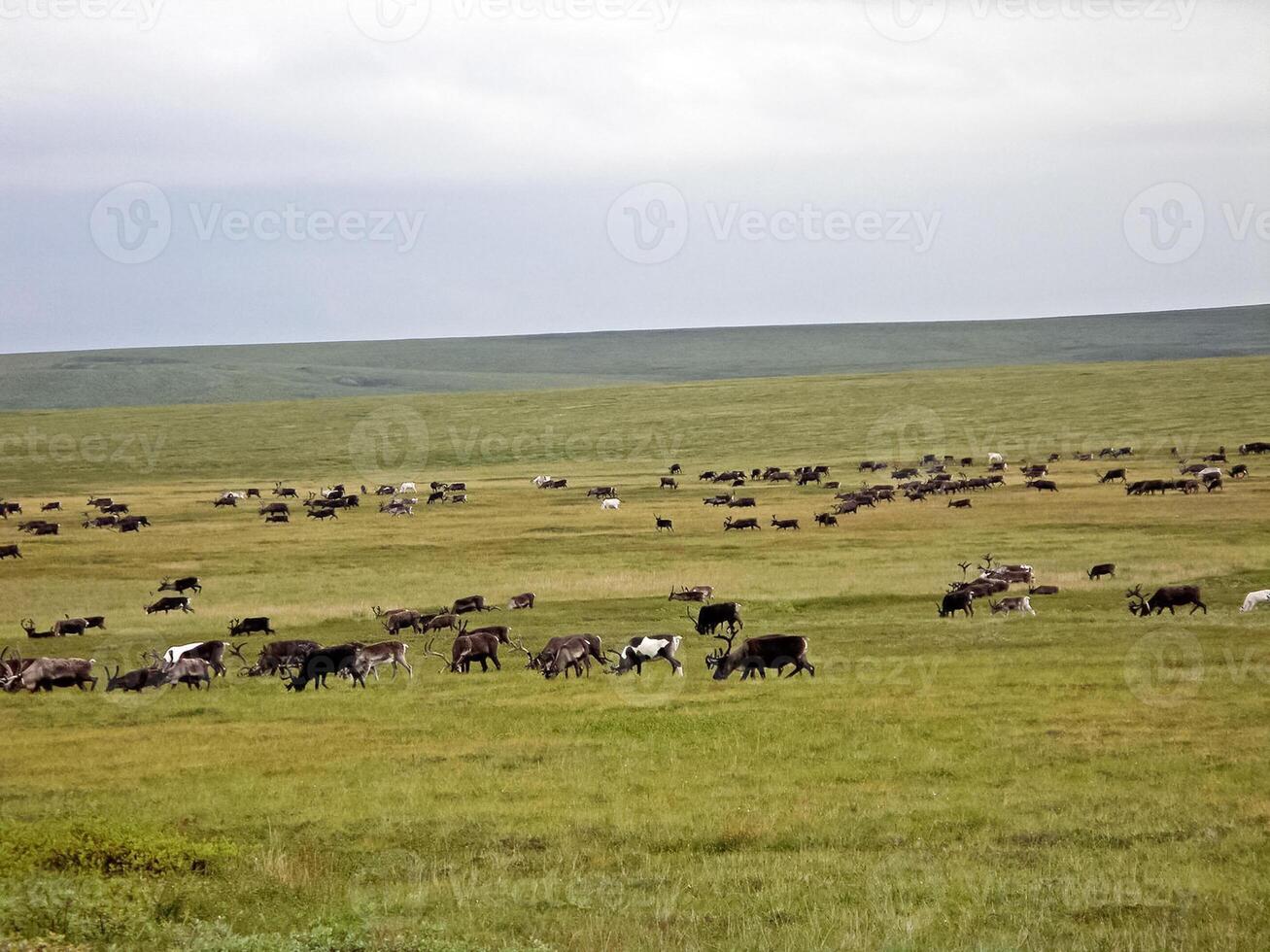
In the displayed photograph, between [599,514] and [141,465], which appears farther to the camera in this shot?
[141,465]

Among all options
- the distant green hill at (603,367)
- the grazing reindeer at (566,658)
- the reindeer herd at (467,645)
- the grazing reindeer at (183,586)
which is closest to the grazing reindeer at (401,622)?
the reindeer herd at (467,645)

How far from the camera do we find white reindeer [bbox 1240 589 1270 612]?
25.4 meters

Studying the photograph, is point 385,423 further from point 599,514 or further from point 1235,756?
point 1235,756

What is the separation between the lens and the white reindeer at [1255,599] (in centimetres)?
2538

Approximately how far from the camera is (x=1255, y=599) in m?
25.5

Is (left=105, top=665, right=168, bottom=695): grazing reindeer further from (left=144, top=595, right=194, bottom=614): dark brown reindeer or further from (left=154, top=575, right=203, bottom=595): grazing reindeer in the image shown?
(left=154, top=575, right=203, bottom=595): grazing reindeer

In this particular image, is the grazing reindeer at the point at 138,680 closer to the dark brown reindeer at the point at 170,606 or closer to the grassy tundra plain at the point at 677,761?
the grassy tundra plain at the point at 677,761

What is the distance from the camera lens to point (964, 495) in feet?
169

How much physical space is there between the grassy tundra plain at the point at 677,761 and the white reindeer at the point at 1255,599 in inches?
15.5

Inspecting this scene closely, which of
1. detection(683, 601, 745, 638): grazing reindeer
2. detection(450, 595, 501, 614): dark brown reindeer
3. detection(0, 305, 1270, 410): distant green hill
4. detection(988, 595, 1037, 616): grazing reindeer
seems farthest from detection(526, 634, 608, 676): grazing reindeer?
detection(0, 305, 1270, 410): distant green hill

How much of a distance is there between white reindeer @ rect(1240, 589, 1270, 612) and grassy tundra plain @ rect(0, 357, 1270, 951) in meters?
0.39

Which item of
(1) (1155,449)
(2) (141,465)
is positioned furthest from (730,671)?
(2) (141,465)

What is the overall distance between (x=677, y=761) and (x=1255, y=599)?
1532cm

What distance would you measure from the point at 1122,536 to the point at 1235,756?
24.0 meters
